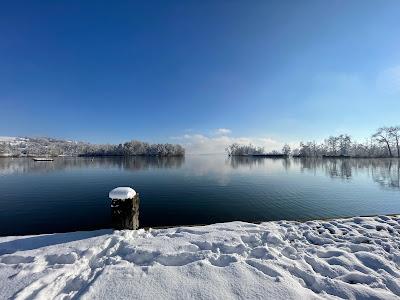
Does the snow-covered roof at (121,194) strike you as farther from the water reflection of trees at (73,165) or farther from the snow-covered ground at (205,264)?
the water reflection of trees at (73,165)

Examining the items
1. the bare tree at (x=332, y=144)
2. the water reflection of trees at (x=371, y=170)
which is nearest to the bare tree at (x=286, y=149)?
the bare tree at (x=332, y=144)

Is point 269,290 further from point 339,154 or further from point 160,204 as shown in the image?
point 339,154

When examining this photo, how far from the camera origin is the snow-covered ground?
378 cm

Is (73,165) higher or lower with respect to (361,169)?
lower

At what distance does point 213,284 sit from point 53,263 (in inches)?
144

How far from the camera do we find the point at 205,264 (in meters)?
4.55

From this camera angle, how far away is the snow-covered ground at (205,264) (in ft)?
12.4

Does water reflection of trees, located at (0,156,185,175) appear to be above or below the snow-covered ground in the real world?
below

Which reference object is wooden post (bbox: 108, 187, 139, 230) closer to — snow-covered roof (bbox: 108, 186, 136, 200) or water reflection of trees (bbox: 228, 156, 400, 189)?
snow-covered roof (bbox: 108, 186, 136, 200)

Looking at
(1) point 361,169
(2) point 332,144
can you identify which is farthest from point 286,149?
(1) point 361,169

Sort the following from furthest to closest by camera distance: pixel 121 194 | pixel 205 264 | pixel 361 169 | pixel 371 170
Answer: pixel 361 169, pixel 371 170, pixel 121 194, pixel 205 264

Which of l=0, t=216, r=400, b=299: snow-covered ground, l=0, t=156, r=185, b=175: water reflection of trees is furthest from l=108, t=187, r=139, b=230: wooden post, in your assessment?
l=0, t=156, r=185, b=175: water reflection of trees

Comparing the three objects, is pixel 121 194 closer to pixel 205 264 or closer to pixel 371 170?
pixel 205 264

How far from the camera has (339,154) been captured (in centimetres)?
13600
